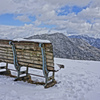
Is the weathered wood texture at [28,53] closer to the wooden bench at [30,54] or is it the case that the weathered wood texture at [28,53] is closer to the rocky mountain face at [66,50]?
the wooden bench at [30,54]

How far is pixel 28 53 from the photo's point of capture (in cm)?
485

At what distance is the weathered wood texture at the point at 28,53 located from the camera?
14.6ft

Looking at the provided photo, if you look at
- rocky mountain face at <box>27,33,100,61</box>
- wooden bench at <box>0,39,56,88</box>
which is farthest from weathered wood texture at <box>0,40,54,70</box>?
rocky mountain face at <box>27,33,100,61</box>

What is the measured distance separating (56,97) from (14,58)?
2270 mm

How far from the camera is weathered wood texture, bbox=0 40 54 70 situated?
445 centimetres

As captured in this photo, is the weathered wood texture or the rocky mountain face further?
the rocky mountain face

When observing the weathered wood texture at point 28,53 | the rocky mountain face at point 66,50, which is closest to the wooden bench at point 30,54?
the weathered wood texture at point 28,53

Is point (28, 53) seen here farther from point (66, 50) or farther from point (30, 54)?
point (66, 50)

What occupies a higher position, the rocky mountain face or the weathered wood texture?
the weathered wood texture

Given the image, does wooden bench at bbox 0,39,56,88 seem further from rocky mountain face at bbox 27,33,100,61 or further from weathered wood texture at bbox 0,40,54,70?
rocky mountain face at bbox 27,33,100,61

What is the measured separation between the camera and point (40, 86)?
493cm

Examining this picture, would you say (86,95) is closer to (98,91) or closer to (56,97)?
(98,91)

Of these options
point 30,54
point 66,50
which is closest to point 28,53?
point 30,54

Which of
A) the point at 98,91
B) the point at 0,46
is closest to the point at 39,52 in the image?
the point at 0,46
